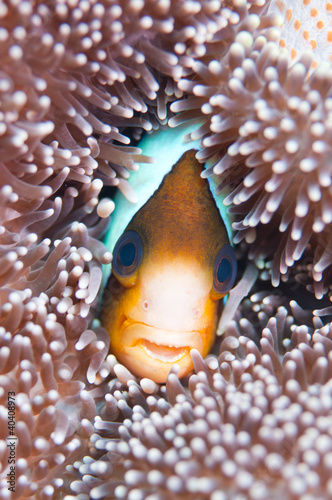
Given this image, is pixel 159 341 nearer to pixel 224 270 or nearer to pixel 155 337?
pixel 155 337

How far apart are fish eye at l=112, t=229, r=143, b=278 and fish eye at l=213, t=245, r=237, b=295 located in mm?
235

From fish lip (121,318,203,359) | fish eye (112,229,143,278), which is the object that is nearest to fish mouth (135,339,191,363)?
fish lip (121,318,203,359)

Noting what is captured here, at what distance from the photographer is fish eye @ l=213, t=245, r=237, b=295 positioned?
1.29 meters

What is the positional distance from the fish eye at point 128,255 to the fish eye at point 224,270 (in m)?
0.23

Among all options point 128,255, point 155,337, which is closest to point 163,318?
point 155,337

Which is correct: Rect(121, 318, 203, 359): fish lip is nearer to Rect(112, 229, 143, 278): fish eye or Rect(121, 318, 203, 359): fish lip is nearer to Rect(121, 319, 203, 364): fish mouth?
Rect(121, 319, 203, 364): fish mouth

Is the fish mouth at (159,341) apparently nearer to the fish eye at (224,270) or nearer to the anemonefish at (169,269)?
the anemonefish at (169,269)

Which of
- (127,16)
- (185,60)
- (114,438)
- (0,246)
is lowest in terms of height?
(114,438)

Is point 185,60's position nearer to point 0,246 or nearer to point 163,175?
point 163,175

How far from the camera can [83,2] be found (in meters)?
0.93

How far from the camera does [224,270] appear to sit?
1321 millimetres

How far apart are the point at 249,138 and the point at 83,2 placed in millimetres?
485

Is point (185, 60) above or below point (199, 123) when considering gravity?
above

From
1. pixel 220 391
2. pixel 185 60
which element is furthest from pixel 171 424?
pixel 185 60
